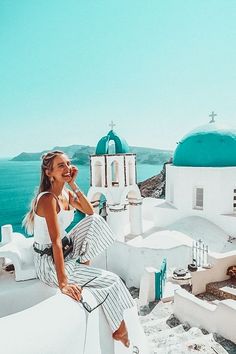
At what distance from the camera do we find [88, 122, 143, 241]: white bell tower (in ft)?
46.9

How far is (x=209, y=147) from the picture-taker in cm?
1393

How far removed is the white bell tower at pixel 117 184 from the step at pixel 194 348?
8784 mm

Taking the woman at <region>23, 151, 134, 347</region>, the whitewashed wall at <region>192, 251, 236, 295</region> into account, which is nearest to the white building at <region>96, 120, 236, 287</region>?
the whitewashed wall at <region>192, 251, 236, 295</region>

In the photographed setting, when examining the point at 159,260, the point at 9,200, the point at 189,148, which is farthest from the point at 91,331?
the point at 9,200

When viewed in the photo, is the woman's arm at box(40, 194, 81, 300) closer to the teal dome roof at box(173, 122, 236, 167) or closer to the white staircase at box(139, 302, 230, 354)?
the white staircase at box(139, 302, 230, 354)

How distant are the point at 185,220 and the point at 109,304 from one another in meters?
11.2

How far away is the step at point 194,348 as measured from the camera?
4961 mm

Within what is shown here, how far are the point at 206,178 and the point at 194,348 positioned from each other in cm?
963

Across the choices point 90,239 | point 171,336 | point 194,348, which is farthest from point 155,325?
point 90,239

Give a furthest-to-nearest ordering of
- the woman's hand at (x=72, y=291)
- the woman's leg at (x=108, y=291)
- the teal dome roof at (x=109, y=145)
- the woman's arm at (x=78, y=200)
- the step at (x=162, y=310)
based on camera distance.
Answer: the teal dome roof at (x=109, y=145), the step at (x=162, y=310), the woman's arm at (x=78, y=200), the woman's leg at (x=108, y=291), the woman's hand at (x=72, y=291)

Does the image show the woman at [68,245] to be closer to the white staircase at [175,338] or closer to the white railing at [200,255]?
the white staircase at [175,338]

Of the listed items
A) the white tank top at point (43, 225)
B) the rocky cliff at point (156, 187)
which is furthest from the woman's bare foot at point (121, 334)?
the rocky cliff at point (156, 187)

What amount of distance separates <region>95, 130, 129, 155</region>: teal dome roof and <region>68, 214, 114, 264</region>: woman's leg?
435 inches

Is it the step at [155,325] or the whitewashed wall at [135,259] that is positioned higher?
the step at [155,325]
